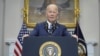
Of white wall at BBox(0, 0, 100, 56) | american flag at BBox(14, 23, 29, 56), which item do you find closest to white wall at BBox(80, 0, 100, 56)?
white wall at BBox(0, 0, 100, 56)

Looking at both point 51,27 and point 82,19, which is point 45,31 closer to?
point 51,27

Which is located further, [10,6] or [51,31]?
[10,6]

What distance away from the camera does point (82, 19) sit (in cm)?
555

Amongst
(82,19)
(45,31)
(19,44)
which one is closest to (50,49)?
(45,31)

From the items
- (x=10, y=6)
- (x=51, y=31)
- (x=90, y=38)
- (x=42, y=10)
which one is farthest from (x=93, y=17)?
(x=51, y=31)

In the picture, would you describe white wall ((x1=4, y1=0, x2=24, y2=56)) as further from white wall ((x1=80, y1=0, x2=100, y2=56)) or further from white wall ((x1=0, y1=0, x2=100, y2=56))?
white wall ((x1=80, y1=0, x2=100, y2=56))

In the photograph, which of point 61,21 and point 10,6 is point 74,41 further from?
point 10,6

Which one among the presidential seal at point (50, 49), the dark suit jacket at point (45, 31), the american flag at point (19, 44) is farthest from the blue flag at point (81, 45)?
the presidential seal at point (50, 49)

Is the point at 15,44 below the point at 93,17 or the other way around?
below

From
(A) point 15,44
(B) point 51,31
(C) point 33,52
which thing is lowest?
(A) point 15,44

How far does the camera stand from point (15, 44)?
5094 mm

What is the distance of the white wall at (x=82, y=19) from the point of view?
551 cm

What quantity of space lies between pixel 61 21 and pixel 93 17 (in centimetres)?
76

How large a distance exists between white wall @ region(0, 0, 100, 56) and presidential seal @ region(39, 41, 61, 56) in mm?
3213
